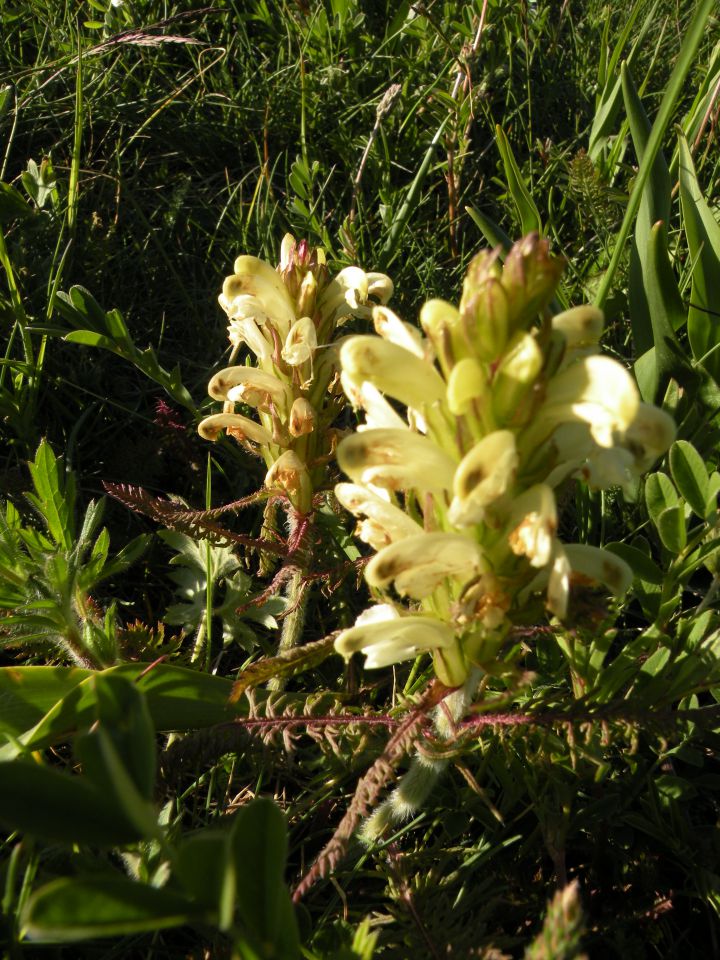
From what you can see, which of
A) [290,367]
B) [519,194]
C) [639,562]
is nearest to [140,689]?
[290,367]

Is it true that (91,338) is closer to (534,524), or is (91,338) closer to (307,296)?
(307,296)

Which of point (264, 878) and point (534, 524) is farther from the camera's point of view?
point (534, 524)

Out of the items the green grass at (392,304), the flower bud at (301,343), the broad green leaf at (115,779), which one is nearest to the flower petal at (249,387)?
the flower bud at (301,343)

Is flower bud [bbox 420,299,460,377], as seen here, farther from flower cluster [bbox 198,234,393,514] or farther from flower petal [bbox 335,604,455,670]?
flower cluster [bbox 198,234,393,514]

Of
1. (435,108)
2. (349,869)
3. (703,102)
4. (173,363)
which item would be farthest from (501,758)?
(435,108)

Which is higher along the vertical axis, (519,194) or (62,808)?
(519,194)

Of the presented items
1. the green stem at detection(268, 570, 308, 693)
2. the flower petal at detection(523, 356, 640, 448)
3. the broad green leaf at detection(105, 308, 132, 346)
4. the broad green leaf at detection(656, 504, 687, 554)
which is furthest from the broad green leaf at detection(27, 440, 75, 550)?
the broad green leaf at detection(656, 504, 687, 554)

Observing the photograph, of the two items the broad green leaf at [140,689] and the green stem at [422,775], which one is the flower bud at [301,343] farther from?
the green stem at [422,775]

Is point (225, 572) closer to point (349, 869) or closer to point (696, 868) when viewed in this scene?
point (349, 869)
